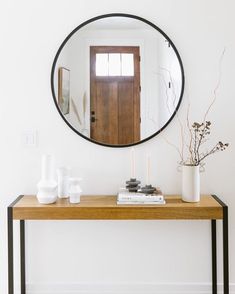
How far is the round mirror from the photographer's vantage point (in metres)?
2.47

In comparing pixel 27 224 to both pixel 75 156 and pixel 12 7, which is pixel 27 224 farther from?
pixel 12 7

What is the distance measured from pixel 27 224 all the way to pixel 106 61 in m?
1.21

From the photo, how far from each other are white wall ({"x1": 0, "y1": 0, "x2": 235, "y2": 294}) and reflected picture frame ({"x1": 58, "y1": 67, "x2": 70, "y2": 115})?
0.22 feet

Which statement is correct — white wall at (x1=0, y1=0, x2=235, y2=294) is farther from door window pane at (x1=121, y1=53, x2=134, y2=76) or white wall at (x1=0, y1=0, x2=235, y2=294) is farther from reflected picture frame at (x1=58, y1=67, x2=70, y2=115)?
door window pane at (x1=121, y1=53, x2=134, y2=76)

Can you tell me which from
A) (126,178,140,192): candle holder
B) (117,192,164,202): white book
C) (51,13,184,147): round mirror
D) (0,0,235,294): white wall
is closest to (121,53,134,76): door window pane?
(51,13,184,147): round mirror

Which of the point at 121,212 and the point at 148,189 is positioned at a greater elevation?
the point at 148,189

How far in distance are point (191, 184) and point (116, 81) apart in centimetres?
83

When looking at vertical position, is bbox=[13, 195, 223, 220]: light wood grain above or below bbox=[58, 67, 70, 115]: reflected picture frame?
below

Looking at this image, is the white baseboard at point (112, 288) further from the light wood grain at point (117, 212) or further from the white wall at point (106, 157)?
the light wood grain at point (117, 212)

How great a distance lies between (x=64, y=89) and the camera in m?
2.49

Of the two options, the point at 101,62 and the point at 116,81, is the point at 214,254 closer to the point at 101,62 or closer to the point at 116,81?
the point at 116,81

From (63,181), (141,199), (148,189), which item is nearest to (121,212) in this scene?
(141,199)

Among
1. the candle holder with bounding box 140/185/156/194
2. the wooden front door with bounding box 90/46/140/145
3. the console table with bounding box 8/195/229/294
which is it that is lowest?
the console table with bounding box 8/195/229/294

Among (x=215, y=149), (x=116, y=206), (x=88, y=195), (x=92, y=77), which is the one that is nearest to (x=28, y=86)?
(x=92, y=77)
